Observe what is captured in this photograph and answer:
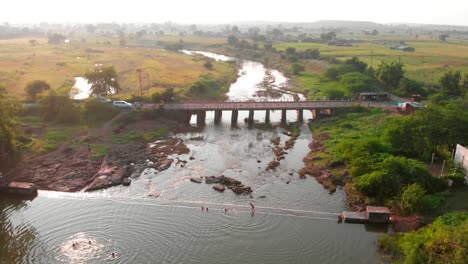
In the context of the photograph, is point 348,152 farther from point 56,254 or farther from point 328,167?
point 56,254

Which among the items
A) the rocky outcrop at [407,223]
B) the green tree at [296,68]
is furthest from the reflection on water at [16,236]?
the green tree at [296,68]

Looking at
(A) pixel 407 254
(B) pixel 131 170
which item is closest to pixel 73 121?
(B) pixel 131 170

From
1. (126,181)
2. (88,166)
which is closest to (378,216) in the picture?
(126,181)

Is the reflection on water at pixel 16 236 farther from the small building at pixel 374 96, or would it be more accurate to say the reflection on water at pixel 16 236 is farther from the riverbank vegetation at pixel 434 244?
the small building at pixel 374 96

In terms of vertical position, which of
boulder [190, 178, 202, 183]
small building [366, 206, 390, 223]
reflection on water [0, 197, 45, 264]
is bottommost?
reflection on water [0, 197, 45, 264]

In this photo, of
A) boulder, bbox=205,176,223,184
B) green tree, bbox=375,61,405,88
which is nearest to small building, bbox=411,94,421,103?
green tree, bbox=375,61,405,88

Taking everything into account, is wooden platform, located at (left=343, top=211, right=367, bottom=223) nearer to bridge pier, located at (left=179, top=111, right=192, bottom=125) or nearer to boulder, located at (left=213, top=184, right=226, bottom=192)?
boulder, located at (left=213, top=184, right=226, bottom=192)

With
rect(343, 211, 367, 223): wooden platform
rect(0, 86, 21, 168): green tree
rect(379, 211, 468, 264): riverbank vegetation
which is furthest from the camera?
rect(0, 86, 21, 168): green tree

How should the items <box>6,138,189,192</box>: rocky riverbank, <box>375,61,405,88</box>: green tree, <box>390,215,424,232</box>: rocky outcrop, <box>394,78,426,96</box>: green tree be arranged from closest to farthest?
<box>390,215,424,232</box>: rocky outcrop < <box>6,138,189,192</box>: rocky riverbank < <box>394,78,426,96</box>: green tree < <box>375,61,405,88</box>: green tree

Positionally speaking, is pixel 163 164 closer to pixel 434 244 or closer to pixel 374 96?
pixel 434 244
